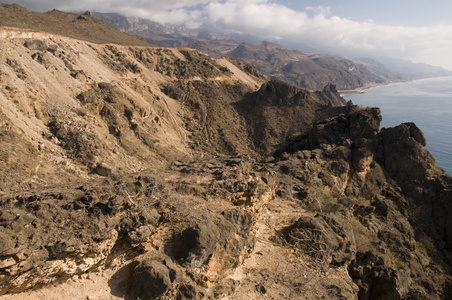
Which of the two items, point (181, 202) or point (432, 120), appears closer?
point (181, 202)

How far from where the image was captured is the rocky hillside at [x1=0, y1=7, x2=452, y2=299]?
6043 mm

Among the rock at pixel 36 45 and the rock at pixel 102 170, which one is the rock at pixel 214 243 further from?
the rock at pixel 36 45

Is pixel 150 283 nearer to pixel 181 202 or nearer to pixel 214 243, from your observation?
pixel 214 243

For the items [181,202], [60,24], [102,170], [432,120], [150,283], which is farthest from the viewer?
[432,120]

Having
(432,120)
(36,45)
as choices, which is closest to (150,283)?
(36,45)

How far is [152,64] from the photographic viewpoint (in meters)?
46.9

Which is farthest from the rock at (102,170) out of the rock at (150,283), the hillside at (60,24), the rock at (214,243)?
the hillside at (60,24)

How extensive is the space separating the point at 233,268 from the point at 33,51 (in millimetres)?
32473

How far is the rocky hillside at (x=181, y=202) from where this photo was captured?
6.04 m

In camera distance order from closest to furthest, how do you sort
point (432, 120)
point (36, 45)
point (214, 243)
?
point (214, 243), point (36, 45), point (432, 120)

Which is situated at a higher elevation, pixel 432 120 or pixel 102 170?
pixel 102 170

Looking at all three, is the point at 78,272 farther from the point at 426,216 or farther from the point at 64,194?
the point at 426,216

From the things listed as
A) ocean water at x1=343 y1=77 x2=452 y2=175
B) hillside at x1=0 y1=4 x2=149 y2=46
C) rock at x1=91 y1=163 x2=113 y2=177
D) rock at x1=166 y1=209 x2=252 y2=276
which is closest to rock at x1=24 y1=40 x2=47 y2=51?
hillside at x1=0 y1=4 x2=149 y2=46

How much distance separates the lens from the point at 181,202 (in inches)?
318
